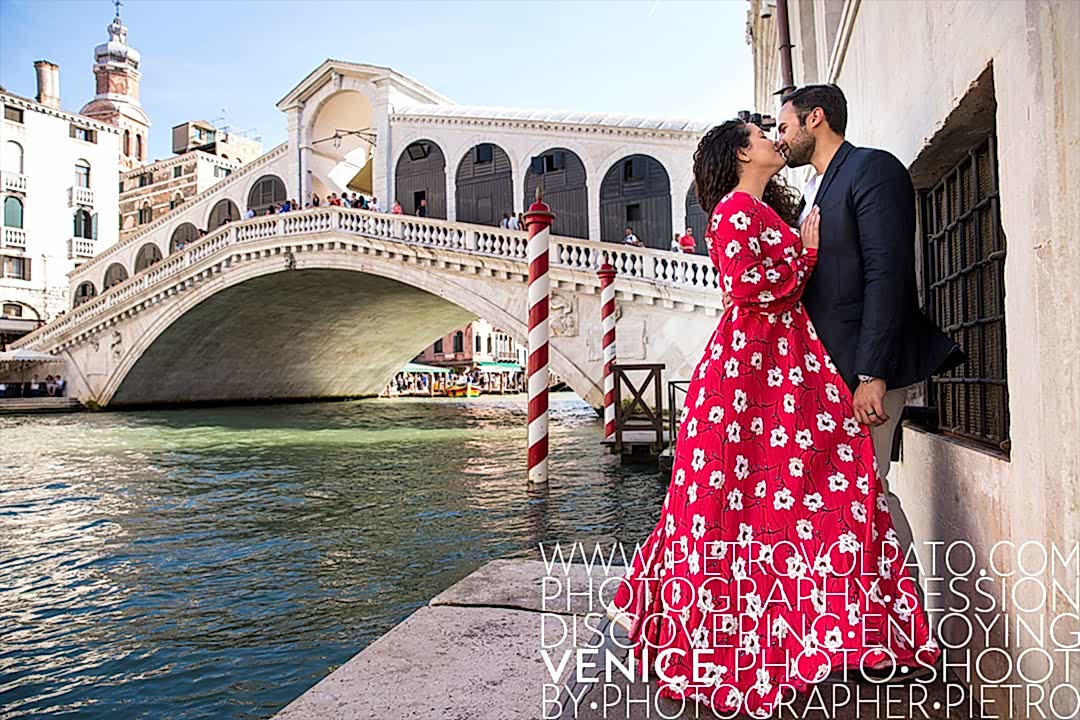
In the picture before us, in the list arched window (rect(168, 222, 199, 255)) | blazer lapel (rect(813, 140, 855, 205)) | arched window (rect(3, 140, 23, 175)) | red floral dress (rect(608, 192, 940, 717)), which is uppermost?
arched window (rect(3, 140, 23, 175))

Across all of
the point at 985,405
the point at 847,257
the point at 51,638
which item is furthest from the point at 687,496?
the point at 51,638

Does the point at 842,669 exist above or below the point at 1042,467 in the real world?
below

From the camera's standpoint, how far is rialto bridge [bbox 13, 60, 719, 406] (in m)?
12.9

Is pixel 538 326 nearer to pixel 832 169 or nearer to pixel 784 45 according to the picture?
pixel 784 45

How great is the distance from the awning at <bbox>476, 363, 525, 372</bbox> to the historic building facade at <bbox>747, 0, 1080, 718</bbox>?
1291 inches

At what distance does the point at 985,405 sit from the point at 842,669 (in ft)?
2.40

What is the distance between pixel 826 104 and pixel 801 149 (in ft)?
0.35

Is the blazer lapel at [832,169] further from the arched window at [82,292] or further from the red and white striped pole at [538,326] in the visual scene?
the arched window at [82,292]

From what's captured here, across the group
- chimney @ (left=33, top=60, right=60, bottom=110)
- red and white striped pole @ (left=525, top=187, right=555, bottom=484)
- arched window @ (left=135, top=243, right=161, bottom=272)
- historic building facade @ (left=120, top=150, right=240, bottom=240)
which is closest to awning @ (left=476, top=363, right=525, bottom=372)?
historic building facade @ (left=120, top=150, right=240, bottom=240)

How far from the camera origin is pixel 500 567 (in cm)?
289

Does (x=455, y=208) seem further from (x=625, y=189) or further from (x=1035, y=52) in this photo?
(x=1035, y=52)

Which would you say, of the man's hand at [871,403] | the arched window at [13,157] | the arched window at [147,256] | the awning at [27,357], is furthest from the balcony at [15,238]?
the man's hand at [871,403]

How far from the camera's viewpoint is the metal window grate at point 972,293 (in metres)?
1.80

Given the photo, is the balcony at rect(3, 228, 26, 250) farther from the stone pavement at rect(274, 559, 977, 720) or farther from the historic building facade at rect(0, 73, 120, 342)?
→ the stone pavement at rect(274, 559, 977, 720)
